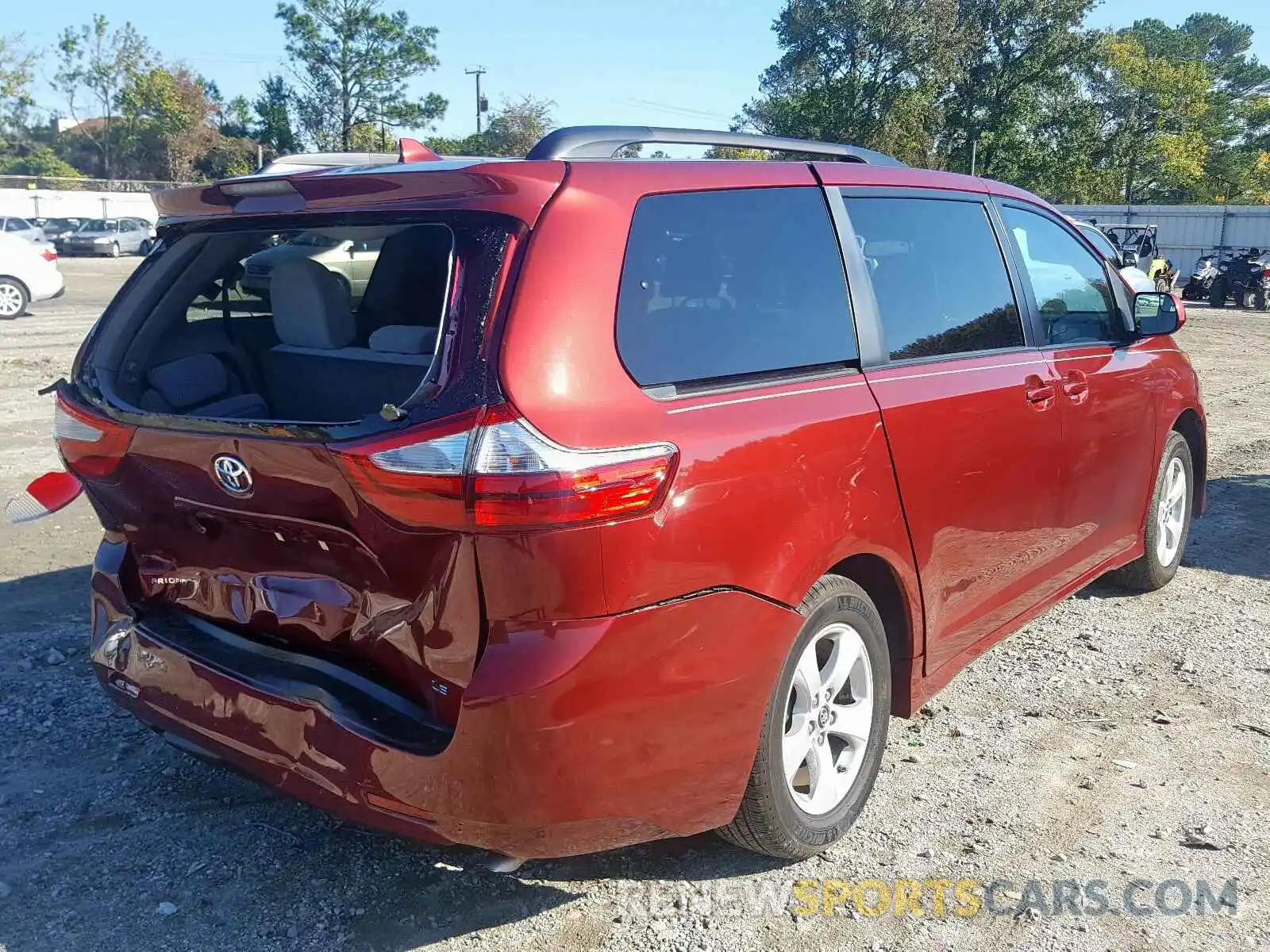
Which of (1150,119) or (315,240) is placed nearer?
(315,240)

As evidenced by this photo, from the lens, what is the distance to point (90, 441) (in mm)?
2938

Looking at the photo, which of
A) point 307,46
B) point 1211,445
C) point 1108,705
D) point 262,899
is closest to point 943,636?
point 1108,705

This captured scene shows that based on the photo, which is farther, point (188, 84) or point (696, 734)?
point (188, 84)

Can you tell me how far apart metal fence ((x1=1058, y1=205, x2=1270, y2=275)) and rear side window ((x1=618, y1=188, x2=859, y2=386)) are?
118 feet

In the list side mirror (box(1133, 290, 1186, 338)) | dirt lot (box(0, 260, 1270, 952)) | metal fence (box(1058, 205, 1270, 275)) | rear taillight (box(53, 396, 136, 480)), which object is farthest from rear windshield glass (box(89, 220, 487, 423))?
metal fence (box(1058, 205, 1270, 275))

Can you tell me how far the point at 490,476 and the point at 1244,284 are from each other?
27.9 meters

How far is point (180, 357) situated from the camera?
3434mm

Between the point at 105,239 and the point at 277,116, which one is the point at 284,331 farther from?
the point at 277,116

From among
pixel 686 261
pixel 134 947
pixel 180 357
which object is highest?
pixel 686 261

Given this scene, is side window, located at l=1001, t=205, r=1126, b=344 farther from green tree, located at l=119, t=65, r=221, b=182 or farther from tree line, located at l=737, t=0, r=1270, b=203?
green tree, located at l=119, t=65, r=221, b=182

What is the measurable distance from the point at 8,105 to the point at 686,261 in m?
80.2

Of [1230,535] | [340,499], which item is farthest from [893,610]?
[1230,535]

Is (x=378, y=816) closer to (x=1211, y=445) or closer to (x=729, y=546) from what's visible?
(x=729, y=546)

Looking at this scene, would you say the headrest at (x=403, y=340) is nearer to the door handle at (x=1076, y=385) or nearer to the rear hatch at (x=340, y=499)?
the rear hatch at (x=340, y=499)
